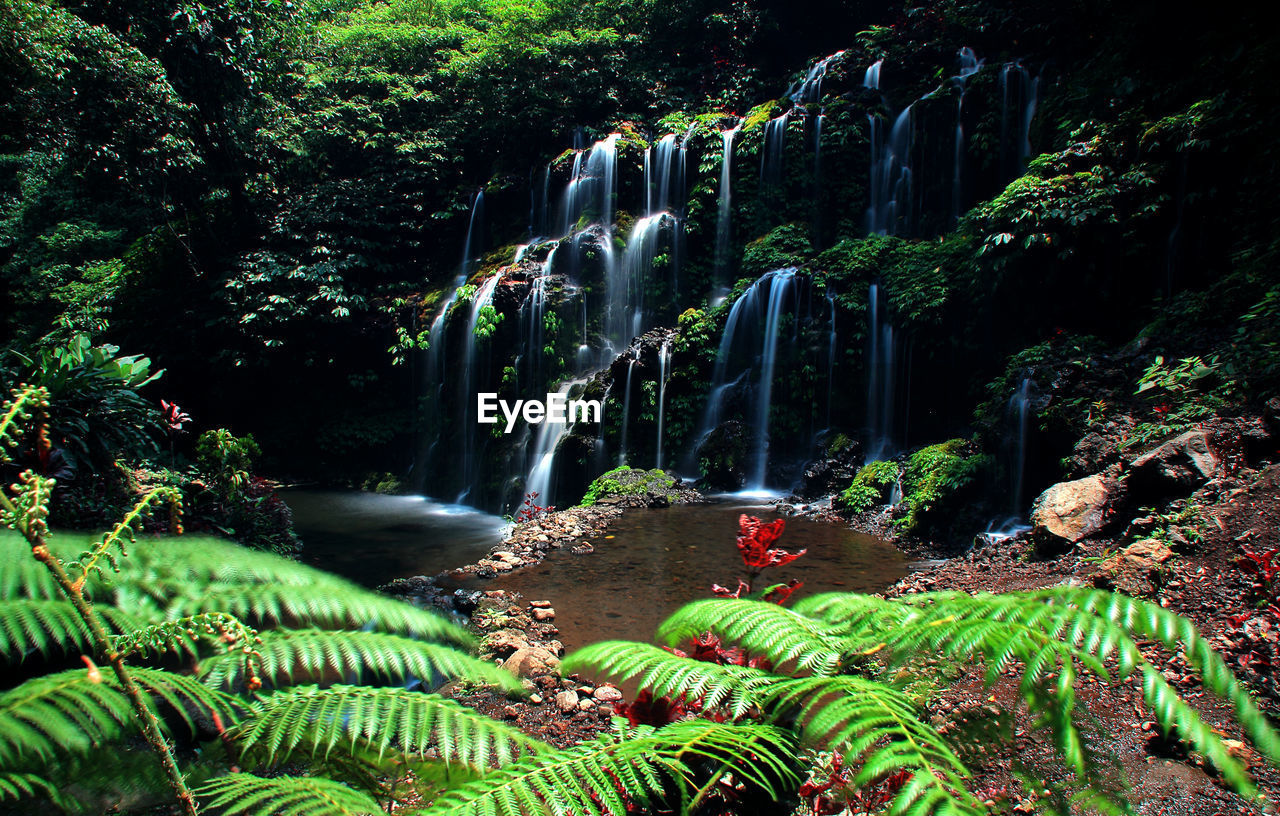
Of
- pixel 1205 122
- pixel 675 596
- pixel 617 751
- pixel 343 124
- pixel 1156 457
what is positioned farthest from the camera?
pixel 343 124

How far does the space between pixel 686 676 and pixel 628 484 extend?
9.34 metres

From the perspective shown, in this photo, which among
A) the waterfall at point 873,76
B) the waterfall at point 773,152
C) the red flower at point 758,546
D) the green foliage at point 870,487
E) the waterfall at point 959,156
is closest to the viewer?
the red flower at point 758,546

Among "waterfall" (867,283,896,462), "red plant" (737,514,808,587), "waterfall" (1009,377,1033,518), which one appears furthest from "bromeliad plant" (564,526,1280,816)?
"waterfall" (867,283,896,462)

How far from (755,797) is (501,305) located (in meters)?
13.8

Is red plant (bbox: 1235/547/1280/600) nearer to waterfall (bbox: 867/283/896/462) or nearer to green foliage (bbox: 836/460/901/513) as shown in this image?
green foliage (bbox: 836/460/901/513)

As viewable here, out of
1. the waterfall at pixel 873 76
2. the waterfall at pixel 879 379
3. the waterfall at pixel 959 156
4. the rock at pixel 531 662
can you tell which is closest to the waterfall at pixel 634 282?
the waterfall at pixel 879 379

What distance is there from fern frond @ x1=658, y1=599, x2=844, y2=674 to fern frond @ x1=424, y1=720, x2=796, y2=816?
18 centimetres

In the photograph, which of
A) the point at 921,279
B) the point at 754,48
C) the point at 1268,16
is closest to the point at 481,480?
the point at 921,279

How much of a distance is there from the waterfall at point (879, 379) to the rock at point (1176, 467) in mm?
5874

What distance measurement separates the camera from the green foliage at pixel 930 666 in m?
0.88

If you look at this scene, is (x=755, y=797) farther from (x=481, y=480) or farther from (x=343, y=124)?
(x=343, y=124)

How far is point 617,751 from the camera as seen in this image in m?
1.02

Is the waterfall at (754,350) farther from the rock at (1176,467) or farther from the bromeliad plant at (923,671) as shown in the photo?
the bromeliad plant at (923,671)

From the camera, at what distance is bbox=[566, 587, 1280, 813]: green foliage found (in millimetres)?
882
